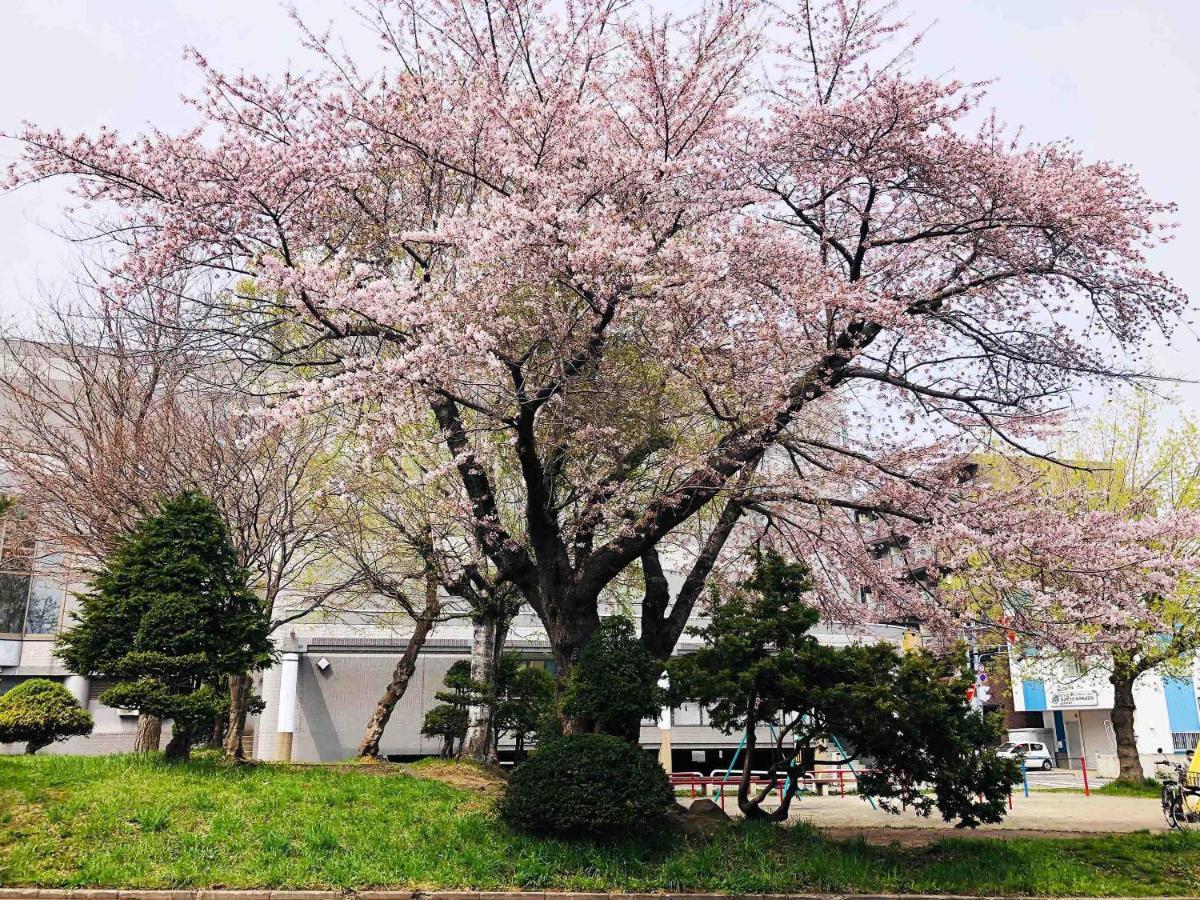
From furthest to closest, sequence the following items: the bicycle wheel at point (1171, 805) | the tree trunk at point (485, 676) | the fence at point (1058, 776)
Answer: the fence at point (1058, 776) → the tree trunk at point (485, 676) → the bicycle wheel at point (1171, 805)

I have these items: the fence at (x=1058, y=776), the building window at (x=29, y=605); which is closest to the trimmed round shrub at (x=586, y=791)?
the building window at (x=29, y=605)

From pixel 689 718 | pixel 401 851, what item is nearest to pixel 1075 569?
pixel 401 851

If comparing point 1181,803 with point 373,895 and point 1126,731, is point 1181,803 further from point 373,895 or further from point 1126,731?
point 373,895

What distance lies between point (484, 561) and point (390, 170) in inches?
294

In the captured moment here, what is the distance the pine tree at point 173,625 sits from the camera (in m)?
10.8

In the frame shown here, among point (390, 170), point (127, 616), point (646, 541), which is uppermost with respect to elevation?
point (390, 170)

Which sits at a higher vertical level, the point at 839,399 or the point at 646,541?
the point at 839,399

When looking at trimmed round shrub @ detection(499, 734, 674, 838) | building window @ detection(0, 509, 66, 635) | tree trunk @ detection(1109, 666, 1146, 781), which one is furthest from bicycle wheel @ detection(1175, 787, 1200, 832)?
building window @ detection(0, 509, 66, 635)

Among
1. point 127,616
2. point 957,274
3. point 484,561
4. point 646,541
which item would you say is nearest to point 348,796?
point 127,616

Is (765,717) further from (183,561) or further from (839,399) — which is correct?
(183,561)

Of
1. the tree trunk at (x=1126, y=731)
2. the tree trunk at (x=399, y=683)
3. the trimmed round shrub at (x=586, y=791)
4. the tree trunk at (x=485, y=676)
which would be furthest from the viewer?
the tree trunk at (x=1126, y=731)

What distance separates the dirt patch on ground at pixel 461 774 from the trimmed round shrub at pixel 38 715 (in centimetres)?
457

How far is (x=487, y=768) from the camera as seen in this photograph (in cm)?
1422

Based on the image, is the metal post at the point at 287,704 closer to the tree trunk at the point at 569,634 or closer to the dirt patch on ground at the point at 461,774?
the dirt patch on ground at the point at 461,774
